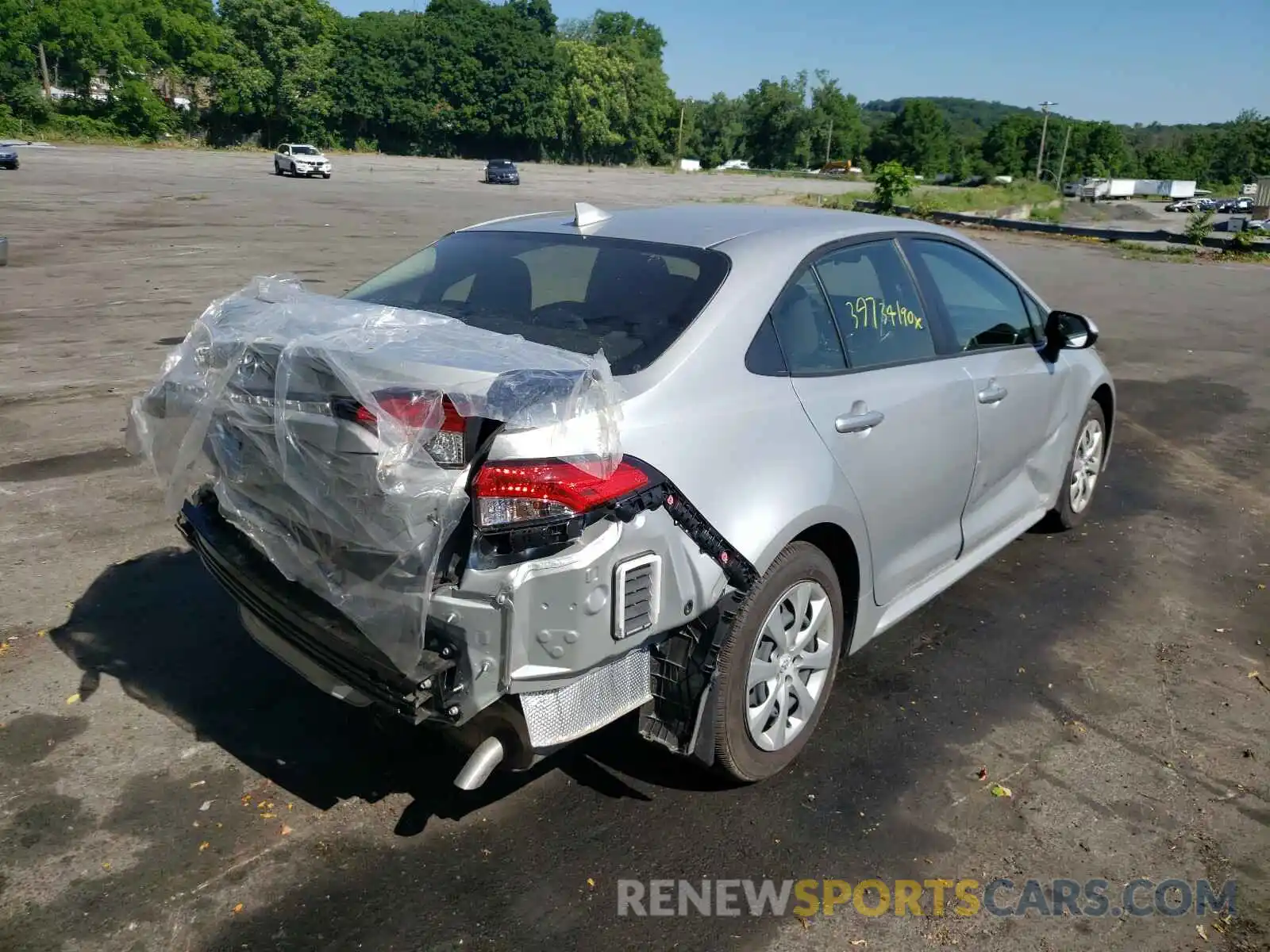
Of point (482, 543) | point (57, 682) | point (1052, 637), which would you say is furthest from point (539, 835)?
point (1052, 637)

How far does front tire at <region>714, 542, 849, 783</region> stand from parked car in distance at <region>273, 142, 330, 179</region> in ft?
173

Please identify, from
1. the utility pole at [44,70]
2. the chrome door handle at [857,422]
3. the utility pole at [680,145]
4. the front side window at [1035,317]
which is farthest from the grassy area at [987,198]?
the utility pole at [44,70]

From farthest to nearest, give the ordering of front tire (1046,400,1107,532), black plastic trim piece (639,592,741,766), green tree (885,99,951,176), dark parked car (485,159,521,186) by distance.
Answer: green tree (885,99,951,176)
dark parked car (485,159,521,186)
front tire (1046,400,1107,532)
black plastic trim piece (639,592,741,766)

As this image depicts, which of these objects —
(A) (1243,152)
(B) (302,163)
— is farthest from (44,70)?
(A) (1243,152)

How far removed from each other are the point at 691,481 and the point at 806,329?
3.15ft

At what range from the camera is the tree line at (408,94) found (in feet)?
253

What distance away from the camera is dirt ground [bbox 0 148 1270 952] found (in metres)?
2.79

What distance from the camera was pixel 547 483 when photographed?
256cm

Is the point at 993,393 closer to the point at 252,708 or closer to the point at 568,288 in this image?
the point at 568,288

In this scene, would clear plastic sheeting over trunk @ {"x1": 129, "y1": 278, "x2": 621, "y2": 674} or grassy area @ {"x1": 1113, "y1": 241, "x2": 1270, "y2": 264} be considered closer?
clear plastic sheeting over trunk @ {"x1": 129, "y1": 278, "x2": 621, "y2": 674}

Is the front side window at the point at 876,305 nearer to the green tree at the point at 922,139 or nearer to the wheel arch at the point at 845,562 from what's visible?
the wheel arch at the point at 845,562

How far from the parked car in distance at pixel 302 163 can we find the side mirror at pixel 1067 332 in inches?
2028

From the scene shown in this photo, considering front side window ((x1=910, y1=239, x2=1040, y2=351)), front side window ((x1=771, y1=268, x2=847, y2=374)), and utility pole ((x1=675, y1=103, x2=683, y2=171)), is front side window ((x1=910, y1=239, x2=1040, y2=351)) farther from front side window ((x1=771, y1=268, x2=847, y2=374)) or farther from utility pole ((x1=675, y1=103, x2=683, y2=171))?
utility pole ((x1=675, y1=103, x2=683, y2=171))

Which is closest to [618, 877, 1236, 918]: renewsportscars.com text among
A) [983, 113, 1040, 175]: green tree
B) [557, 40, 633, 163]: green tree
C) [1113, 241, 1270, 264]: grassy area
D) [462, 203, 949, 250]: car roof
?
[462, 203, 949, 250]: car roof
